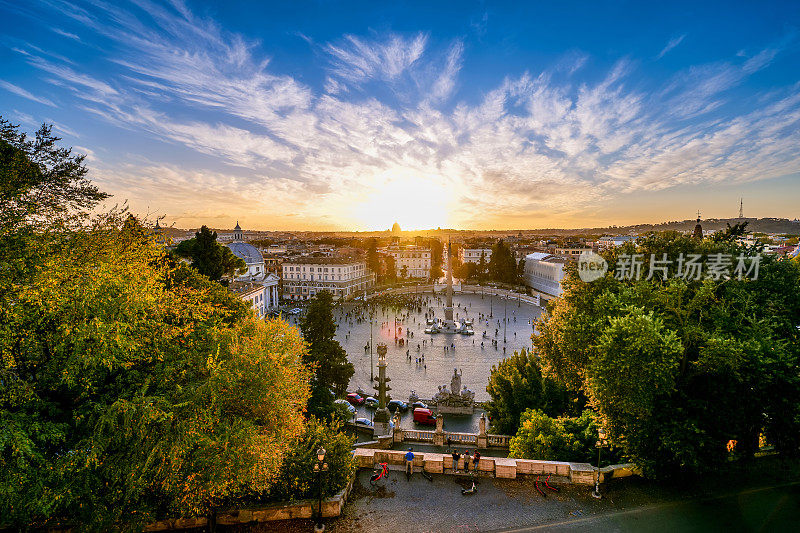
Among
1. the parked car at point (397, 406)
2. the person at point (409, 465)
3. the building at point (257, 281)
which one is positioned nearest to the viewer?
the person at point (409, 465)

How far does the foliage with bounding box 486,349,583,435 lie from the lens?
17.4 m

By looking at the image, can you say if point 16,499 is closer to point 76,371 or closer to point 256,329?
point 76,371

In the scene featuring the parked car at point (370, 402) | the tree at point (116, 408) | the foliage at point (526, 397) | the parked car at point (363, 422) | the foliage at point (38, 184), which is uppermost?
the foliage at point (38, 184)

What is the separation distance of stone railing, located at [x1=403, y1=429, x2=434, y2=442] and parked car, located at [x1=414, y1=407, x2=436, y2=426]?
4.53 m

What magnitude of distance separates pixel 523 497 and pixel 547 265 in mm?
68867

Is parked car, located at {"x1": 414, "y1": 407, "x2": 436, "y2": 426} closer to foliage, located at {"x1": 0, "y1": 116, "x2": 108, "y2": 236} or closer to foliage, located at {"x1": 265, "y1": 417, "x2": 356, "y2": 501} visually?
foliage, located at {"x1": 265, "y1": 417, "x2": 356, "y2": 501}

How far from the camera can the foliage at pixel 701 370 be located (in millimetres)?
10812

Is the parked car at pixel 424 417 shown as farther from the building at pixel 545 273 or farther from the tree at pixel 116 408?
the building at pixel 545 273

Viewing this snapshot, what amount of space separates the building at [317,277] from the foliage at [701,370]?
58.5m

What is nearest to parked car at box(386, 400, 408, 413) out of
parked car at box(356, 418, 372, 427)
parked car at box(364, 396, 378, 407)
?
parked car at box(364, 396, 378, 407)

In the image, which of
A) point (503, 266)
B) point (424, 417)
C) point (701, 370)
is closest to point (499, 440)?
point (424, 417)

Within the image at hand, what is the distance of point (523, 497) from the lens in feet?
35.7

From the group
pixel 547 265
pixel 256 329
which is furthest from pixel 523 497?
pixel 547 265

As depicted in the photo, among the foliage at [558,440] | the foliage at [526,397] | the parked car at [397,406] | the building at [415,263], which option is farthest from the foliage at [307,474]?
the building at [415,263]
